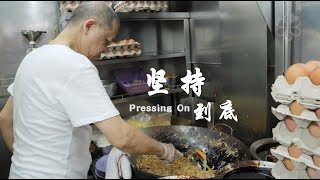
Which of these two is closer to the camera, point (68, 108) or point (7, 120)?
point (68, 108)

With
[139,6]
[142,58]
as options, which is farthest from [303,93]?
[139,6]

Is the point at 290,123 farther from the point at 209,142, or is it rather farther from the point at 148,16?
the point at 148,16

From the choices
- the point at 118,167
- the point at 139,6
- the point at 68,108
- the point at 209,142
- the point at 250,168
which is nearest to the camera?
the point at 68,108

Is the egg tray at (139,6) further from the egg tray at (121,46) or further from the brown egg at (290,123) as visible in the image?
the brown egg at (290,123)

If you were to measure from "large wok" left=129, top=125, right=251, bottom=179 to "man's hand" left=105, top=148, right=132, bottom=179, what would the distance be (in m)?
0.35

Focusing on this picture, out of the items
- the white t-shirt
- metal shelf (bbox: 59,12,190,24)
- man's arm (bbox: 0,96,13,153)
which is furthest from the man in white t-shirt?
metal shelf (bbox: 59,12,190,24)

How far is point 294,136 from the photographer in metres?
1.08

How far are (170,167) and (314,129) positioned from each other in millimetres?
712

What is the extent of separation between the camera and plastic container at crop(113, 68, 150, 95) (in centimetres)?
222

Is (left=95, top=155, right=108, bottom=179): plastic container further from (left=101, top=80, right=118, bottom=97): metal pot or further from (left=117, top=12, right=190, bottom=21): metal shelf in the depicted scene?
(left=117, top=12, right=190, bottom=21): metal shelf

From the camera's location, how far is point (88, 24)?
1.15m

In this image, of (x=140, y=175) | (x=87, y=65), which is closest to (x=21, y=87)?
(x=87, y=65)

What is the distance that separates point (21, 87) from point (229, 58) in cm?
174

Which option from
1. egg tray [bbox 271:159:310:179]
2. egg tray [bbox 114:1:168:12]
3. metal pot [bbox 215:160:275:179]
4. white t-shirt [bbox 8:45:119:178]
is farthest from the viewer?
egg tray [bbox 114:1:168:12]
